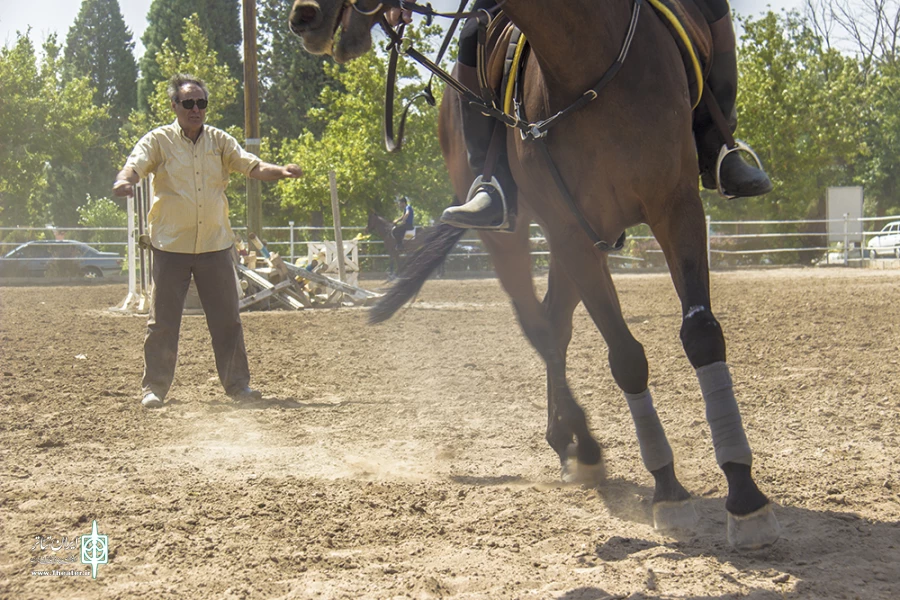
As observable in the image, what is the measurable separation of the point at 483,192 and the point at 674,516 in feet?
5.60

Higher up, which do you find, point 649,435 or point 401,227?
point 401,227

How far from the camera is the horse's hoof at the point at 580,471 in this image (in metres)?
4.14

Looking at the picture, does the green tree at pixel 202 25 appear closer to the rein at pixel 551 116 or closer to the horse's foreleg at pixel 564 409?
the horse's foreleg at pixel 564 409

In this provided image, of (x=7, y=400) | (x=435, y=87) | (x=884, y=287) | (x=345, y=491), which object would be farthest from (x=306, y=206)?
(x=345, y=491)

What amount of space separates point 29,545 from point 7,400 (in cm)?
331

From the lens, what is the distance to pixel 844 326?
8.85 metres

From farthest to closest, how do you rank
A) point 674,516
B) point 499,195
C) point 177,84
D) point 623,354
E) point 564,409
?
1. point 177,84
2. point 564,409
3. point 499,195
4. point 623,354
5. point 674,516

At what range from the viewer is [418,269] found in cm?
539

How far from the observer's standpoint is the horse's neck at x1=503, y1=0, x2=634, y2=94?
3.36 metres

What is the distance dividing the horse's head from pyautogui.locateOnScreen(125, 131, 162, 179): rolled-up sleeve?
3136 mm

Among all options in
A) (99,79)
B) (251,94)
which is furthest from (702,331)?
(99,79)

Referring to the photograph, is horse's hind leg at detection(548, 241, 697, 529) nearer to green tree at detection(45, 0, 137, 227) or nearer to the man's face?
the man's face

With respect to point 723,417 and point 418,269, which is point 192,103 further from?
point 723,417

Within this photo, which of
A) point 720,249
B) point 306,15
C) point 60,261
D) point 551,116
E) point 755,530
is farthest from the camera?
point 720,249
